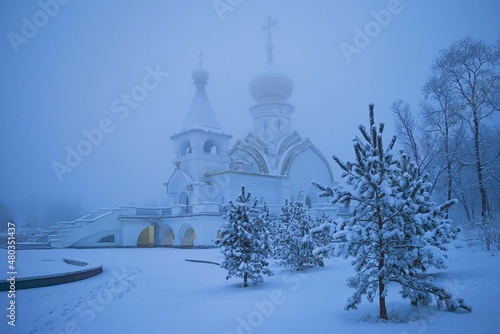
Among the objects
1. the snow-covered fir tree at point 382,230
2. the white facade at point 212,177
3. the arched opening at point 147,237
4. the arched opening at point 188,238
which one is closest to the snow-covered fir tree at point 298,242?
the snow-covered fir tree at point 382,230

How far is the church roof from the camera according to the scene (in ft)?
93.5

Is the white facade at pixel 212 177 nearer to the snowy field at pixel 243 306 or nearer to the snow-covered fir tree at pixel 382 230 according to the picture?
the snowy field at pixel 243 306

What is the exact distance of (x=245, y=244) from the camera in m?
10.1

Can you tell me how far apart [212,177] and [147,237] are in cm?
686

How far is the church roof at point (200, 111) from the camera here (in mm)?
28484

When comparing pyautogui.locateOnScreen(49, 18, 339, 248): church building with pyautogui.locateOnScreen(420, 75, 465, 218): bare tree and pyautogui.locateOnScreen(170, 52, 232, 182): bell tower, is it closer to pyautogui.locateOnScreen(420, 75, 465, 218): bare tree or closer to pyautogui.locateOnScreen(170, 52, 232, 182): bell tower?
pyautogui.locateOnScreen(170, 52, 232, 182): bell tower

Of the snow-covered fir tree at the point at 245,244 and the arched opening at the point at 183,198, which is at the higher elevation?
the arched opening at the point at 183,198

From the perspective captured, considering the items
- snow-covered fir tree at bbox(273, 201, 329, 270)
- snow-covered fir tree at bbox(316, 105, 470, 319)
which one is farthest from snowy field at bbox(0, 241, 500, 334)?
snow-covered fir tree at bbox(273, 201, 329, 270)

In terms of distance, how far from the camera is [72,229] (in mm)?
22812

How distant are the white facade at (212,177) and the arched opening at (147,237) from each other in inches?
2.9

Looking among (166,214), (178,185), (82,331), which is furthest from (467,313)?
(178,185)

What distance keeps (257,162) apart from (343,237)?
25.3m

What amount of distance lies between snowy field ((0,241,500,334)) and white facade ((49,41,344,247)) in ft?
40.2

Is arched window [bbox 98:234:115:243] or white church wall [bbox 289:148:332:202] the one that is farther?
white church wall [bbox 289:148:332:202]
